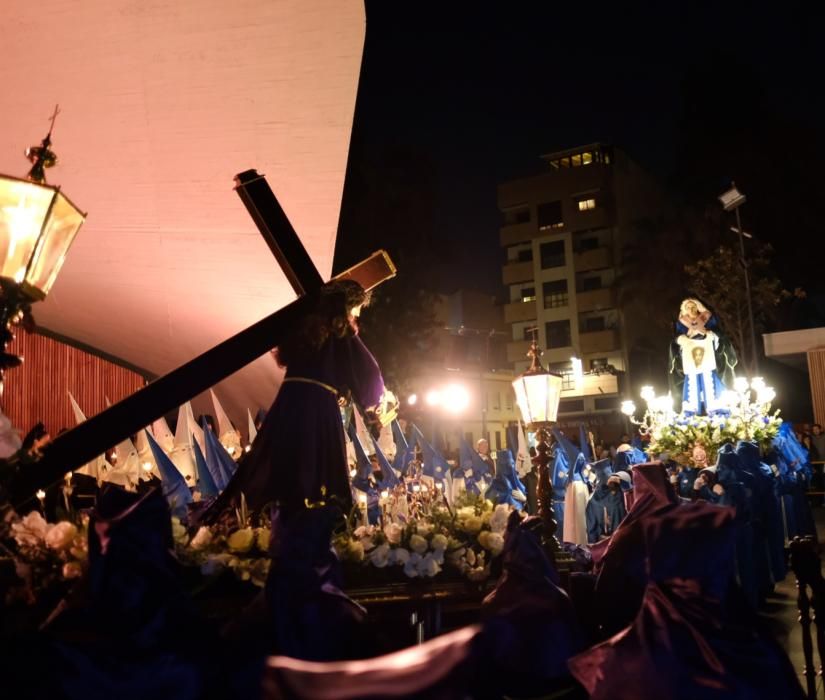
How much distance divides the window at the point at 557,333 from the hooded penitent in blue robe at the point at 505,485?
38.9 metres

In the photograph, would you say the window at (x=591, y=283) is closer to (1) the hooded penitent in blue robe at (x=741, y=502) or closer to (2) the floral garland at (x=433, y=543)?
(1) the hooded penitent in blue robe at (x=741, y=502)

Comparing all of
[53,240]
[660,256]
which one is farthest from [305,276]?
[660,256]

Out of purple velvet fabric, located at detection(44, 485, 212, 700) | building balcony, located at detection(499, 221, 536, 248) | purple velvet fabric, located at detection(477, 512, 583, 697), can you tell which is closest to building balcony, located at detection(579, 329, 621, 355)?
building balcony, located at detection(499, 221, 536, 248)

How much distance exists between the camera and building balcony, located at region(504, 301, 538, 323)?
53.2 meters

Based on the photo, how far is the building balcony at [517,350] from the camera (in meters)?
52.1

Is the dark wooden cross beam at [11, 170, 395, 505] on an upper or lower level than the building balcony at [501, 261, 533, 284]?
lower

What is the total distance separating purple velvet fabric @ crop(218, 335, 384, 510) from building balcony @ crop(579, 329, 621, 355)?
4567 centimetres

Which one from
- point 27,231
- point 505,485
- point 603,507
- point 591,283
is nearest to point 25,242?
point 27,231

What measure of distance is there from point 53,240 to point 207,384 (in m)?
1.25

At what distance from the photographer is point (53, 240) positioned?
3.98 metres

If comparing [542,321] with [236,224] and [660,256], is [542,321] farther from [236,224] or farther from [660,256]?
[236,224]

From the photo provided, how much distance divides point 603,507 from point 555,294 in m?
40.6

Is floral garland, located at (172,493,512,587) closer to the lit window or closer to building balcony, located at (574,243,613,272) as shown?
building balcony, located at (574,243,613,272)

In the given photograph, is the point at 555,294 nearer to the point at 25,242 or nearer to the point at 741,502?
the point at 741,502
